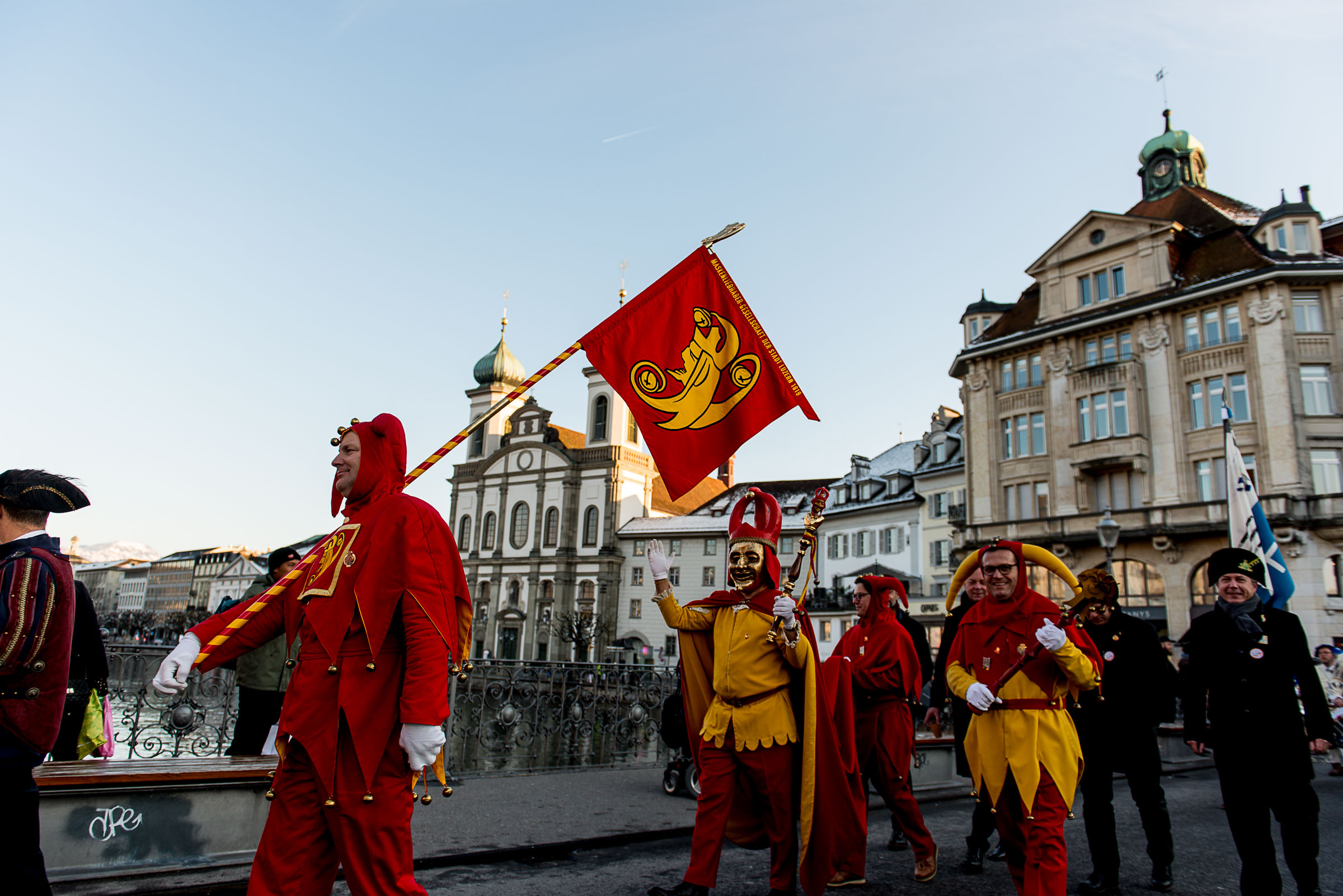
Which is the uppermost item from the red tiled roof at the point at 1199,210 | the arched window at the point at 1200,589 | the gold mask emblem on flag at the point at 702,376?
the red tiled roof at the point at 1199,210

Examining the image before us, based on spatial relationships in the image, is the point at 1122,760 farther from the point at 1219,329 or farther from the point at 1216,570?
the point at 1219,329

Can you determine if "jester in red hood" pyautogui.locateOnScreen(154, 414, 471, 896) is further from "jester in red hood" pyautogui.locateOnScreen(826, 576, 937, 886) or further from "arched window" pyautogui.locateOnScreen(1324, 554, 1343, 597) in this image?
"arched window" pyautogui.locateOnScreen(1324, 554, 1343, 597)

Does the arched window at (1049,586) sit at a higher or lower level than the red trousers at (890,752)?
higher

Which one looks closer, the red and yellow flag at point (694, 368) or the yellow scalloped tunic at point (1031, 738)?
the yellow scalloped tunic at point (1031, 738)

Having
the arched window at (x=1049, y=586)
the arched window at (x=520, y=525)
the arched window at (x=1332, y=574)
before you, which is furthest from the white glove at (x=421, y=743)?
the arched window at (x=520, y=525)

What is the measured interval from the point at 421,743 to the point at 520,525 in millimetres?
63473

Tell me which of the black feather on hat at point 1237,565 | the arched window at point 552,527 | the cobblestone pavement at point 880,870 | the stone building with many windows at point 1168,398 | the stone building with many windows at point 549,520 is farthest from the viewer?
the arched window at point 552,527

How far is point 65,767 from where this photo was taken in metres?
4.86

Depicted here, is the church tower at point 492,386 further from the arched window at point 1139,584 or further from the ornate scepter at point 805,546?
the ornate scepter at point 805,546

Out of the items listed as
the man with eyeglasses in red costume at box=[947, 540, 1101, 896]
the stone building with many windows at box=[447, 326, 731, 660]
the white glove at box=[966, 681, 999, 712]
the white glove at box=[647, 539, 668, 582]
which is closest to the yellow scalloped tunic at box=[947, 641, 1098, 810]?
the man with eyeglasses in red costume at box=[947, 540, 1101, 896]

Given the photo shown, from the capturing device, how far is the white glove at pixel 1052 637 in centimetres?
443

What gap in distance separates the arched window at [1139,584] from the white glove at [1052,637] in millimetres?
27335

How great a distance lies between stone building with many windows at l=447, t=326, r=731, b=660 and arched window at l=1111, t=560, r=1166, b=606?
114 feet

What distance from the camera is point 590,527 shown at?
6172 centimetres
